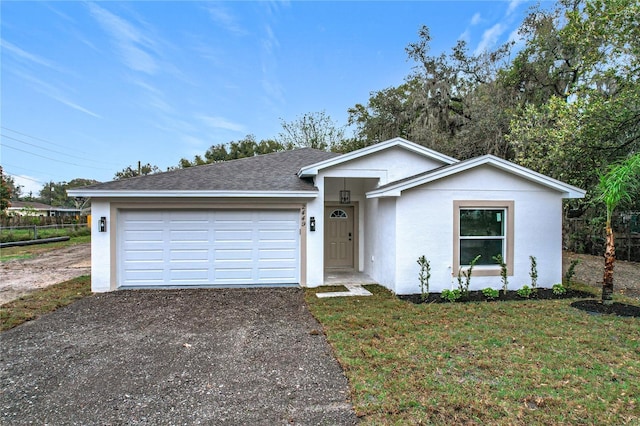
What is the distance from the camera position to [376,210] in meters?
9.12

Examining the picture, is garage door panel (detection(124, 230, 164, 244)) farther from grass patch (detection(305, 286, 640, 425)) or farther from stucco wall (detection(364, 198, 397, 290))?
stucco wall (detection(364, 198, 397, 290))

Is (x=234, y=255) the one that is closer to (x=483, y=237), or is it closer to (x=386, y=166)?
(x=386, y=166)

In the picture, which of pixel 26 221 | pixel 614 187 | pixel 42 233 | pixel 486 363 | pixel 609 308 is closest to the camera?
pixel 486 363

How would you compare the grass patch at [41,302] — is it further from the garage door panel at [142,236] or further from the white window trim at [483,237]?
the white window trim at [483,237]

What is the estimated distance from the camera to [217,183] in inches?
331

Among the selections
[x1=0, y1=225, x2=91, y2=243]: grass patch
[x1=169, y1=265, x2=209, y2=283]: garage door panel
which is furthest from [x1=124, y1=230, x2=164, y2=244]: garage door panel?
[x1=0, y1=225, x2=91, y2=243]: grass patch

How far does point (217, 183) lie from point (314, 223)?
2667 millimetres

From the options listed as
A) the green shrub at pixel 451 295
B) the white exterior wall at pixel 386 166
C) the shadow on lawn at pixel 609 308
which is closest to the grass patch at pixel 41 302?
the white exterior wall at pixel 386 166

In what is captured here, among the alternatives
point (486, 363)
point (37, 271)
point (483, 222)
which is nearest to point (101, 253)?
point (37, 271)

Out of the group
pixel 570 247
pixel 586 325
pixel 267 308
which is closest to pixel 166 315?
pixel 267 308

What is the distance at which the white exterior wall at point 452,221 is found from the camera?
7.51 metres

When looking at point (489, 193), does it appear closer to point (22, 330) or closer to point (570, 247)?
point (22, 330)

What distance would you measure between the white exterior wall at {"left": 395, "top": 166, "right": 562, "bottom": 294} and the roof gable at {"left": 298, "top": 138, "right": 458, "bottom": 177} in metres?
1.56

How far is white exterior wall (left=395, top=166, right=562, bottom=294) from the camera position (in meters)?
7.51
